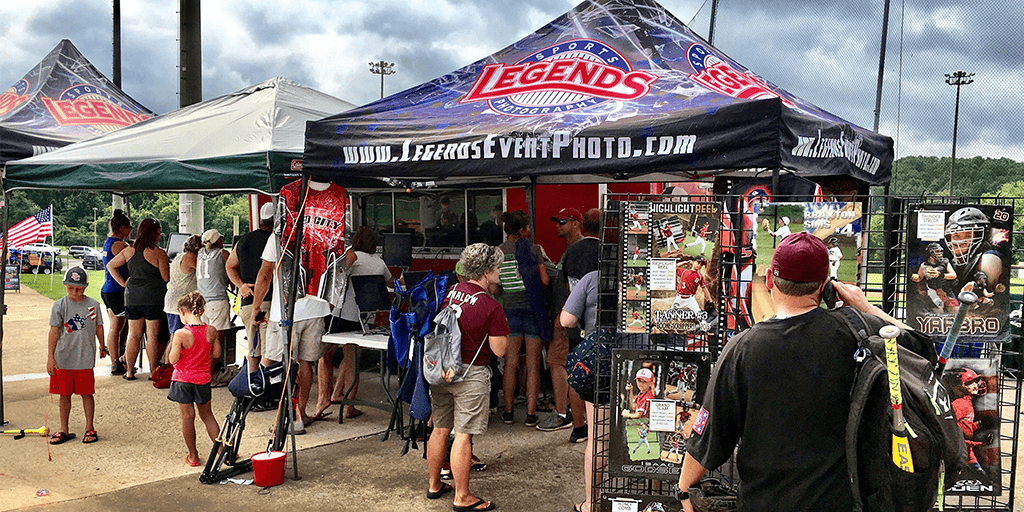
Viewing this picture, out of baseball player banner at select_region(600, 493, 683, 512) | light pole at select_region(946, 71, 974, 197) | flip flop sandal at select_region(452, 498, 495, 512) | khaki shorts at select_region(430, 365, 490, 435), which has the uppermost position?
light pole at select_region(946, 71, 974, 197)

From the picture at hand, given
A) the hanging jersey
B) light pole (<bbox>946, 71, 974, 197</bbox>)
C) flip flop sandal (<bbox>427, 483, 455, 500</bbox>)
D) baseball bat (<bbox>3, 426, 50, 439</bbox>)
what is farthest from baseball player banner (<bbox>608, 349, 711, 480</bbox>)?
light pole (<bbox>946, 71, 974, 197</bbox>)

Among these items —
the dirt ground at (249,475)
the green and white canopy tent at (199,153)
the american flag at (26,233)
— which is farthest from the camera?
the american flag at (26,233)

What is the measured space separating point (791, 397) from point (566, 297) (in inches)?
164

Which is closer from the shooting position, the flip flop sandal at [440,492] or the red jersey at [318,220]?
the flip flop sandal at [440,492]

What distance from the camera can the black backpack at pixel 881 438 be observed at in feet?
7.20

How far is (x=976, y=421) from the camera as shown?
150 inches

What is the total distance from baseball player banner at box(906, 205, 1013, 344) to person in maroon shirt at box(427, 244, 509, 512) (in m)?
2.24

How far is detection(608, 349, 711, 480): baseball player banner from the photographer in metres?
3.78

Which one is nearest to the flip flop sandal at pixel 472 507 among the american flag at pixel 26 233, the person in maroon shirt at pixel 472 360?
the person in maroon shirt at pixel 472 360

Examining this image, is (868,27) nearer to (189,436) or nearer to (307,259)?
(307,259)

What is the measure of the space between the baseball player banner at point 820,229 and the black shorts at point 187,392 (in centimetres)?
387

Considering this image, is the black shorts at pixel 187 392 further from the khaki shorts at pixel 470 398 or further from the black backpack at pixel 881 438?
the black backpack at pixel 881 438

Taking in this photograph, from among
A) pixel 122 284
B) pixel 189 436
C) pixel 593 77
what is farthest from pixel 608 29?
pixel 122 284

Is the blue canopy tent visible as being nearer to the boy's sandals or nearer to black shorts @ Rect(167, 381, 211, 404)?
black shorts @ Rect(167, 381, 211, 404)
